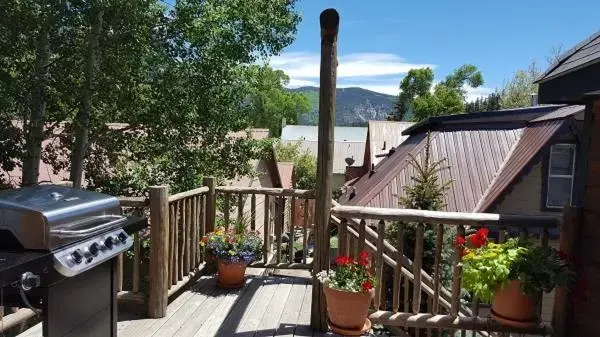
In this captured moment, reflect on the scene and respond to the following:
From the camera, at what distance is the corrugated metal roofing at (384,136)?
59.7ft

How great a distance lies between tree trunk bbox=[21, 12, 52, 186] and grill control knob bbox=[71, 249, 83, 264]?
13.4ft

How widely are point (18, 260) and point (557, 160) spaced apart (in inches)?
412

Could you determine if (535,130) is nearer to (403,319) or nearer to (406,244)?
(406,244)

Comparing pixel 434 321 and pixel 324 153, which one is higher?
pixel 324 153

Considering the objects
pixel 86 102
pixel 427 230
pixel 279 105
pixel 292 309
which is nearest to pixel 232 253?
pixel 292 309

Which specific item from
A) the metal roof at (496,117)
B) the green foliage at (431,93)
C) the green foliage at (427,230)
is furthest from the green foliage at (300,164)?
the green foliage at (427,230)

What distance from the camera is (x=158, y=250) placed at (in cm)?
367

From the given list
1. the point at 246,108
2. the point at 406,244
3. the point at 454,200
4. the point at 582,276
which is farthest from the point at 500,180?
the point at 582,276

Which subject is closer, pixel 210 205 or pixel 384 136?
pixel 210 205

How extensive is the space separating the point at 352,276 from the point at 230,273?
166cm

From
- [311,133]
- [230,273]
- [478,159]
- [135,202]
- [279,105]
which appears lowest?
[230,273]

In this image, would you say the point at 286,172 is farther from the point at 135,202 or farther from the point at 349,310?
the point at 349,310

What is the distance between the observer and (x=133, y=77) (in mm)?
6262

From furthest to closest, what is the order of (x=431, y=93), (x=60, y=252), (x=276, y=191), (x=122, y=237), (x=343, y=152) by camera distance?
(x=431, y=93) → (x=343, y=152) → (x=276, y=191) → (x=122, y=237) → (x=60, y=252)
